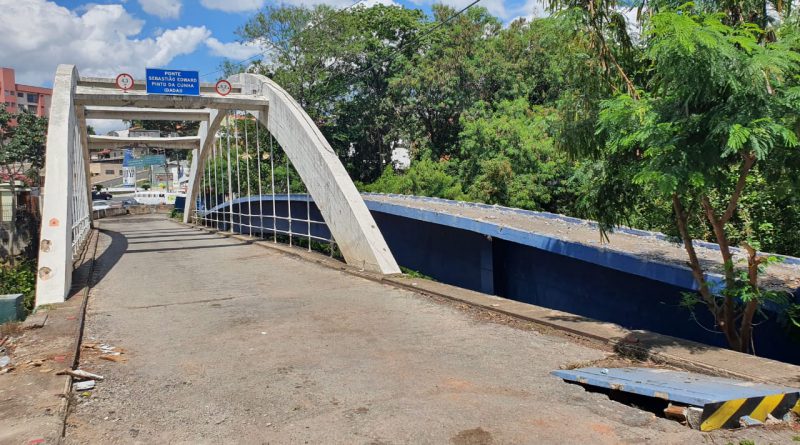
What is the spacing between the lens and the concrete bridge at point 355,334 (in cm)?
453

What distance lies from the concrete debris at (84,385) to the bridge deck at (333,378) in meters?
0.21

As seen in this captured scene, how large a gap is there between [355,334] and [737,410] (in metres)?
4.39

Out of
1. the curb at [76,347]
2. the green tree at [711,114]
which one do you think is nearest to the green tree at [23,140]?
the curb at [76,347]

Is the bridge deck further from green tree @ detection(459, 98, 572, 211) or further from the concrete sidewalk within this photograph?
green tree @ detection(459, 98, 572, 211)

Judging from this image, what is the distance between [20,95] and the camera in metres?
97.1

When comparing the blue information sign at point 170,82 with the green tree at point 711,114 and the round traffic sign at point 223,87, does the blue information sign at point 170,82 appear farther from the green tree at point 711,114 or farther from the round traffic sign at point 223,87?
the green tree at point 711,114

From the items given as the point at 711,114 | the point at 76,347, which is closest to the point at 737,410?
the point at 711,114

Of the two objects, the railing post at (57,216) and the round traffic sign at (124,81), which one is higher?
the round traffic sign at (124,81)

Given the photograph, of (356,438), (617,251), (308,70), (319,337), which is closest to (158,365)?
(319,337)

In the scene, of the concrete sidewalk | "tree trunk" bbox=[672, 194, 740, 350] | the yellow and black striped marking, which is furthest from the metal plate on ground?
"tree trunk" bbox=[672, 194, 740, 350]

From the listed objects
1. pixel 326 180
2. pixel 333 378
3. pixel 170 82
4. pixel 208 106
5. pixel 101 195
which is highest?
pixel 170 82

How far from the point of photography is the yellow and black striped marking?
4184mm

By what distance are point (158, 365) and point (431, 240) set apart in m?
9.57

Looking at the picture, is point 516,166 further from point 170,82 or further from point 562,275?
point 170,82
